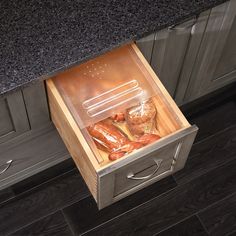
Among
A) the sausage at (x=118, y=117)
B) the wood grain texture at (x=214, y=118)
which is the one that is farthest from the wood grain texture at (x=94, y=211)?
the sausage at (x=118, y=117)

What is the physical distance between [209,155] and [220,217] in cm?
24

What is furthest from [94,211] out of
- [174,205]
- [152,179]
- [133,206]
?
[152,179]

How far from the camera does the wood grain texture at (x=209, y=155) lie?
1.86m

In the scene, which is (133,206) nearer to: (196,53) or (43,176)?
(43,176)

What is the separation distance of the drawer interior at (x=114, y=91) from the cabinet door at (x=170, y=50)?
10cm

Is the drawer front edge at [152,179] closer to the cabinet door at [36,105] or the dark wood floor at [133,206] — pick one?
the cabinet door at [36,105]

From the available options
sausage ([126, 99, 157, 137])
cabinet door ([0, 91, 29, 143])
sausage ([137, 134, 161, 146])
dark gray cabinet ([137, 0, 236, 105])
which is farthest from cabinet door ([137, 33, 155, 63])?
cabinet door ([0, 91, 29, 143])

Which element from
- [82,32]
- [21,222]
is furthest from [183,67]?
[21,222]

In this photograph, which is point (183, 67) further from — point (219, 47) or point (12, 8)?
point (12, 8)

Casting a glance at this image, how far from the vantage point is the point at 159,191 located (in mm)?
1820

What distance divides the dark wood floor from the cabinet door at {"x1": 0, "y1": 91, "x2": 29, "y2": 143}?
44 centimetres

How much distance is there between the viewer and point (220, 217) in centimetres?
179

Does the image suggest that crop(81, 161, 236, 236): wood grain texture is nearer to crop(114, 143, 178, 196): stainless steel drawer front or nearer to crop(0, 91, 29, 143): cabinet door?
crop(114, 143, 178, 196): stainless steel drawer front

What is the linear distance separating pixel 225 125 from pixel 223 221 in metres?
0.39
